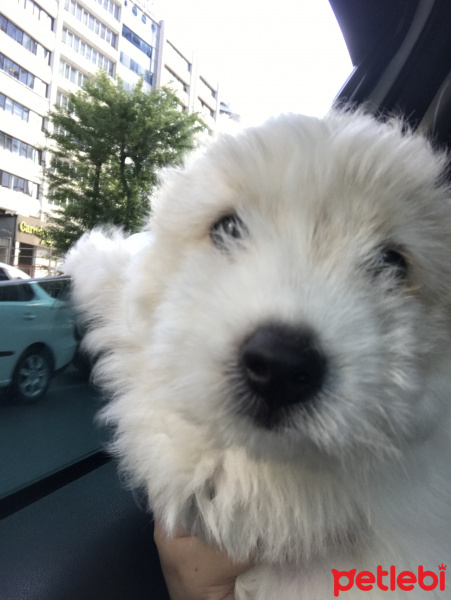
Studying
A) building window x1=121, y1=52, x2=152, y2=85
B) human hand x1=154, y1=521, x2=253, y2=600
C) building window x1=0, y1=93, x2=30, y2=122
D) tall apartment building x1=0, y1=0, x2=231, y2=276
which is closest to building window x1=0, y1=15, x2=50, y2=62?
tall apartment building x1=0, y1=0, x2=231, y2=276

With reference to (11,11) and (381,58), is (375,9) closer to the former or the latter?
(381,58)

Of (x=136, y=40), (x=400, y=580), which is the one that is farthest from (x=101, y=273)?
(x=136, y=40)

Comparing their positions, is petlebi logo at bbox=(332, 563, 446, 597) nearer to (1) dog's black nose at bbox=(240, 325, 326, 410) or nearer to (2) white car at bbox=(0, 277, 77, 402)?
(1) dog's black nose at bbox=(240, 325, 326, 410)

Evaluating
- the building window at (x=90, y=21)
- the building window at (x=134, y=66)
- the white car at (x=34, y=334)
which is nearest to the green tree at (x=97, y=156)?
the building window at (x=134, y=66)

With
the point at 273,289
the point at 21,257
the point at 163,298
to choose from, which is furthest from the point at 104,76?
the point at 273,289

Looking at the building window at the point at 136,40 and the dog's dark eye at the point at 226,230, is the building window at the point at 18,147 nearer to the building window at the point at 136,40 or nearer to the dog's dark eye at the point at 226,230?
the building window at the point at 136,40

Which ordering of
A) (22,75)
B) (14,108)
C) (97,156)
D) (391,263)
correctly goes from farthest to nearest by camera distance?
(97,156)
(14,108)
(22,75)
(391,263)

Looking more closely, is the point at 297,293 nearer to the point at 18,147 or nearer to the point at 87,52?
the point at 18,147
